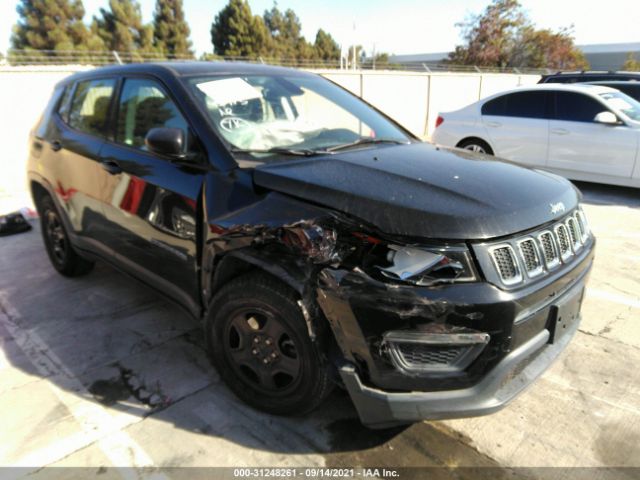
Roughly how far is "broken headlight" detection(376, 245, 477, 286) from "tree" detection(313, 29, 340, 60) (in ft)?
179

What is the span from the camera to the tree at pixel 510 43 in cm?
3422

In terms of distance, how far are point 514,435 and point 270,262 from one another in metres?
1.55

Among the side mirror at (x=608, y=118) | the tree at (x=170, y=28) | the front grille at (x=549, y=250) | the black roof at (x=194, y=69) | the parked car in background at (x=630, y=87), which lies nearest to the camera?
the front grille at (x=549, y=250)

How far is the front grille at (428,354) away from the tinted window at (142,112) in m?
1.76

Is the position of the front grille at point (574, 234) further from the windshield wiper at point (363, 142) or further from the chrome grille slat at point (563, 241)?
the windshield wiper at point (363, 142)

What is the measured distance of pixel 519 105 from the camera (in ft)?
26.1

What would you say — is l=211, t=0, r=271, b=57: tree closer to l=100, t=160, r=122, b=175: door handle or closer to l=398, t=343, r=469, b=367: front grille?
l=100, t=160, r=122, b=175: door handle

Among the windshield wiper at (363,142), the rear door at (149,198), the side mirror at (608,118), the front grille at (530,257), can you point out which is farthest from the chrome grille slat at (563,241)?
the side mirror at (608,118)

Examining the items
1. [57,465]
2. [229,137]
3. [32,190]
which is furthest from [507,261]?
[32,190]

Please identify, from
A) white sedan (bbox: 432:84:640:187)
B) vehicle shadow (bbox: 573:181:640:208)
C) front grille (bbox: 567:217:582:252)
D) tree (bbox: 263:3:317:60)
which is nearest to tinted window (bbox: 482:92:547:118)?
white sedan (bbox: 432:84:640:187)

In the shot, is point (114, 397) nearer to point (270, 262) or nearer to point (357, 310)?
point (270, 262)

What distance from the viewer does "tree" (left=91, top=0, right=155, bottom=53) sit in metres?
34.2

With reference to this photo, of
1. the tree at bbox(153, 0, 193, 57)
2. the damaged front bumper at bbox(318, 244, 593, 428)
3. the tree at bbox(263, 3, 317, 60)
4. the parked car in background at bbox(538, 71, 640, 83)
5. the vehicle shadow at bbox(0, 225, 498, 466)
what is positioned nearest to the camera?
the damaged front bumper at bbox(318, 244, 593, 428)

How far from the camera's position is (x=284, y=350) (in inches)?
93.7
